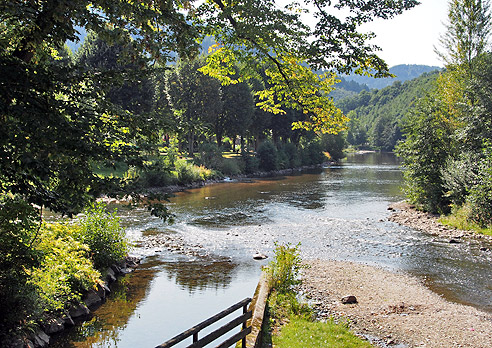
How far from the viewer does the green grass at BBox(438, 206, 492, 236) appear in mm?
20822

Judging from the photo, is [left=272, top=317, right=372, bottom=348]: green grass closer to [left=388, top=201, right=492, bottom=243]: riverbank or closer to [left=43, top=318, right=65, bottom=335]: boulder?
[left=43, top=318, right=65, bottom=335]: boulder

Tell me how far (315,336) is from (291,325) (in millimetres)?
858

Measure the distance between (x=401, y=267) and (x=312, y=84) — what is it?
10.2m

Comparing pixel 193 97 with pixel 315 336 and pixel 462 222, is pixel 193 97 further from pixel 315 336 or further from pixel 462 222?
pixel 315 336

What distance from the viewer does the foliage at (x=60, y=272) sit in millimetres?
9562

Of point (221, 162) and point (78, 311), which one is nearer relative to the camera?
point (78, 311)

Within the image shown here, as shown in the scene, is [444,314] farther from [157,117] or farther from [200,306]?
[157,117]

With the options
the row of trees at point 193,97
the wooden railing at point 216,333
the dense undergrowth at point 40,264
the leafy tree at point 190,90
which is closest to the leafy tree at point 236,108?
the row of trees at point 193,97

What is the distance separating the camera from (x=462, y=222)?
73.3 feet

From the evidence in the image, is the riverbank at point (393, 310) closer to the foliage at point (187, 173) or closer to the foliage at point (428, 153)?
the foliage at point (428, 153)

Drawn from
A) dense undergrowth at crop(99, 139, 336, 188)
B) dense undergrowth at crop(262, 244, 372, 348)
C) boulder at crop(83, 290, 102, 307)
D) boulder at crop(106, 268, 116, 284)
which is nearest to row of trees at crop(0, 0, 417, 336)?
boulder at crop(83, 290, 102, 307)

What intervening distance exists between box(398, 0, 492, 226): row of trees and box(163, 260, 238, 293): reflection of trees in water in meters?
14.9

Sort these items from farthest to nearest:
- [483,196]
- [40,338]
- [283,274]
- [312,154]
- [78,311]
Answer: [312,154], [483,196], [283,274], [78,311], [40,338]

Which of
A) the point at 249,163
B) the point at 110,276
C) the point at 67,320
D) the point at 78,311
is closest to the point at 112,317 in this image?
the point at 78,311
